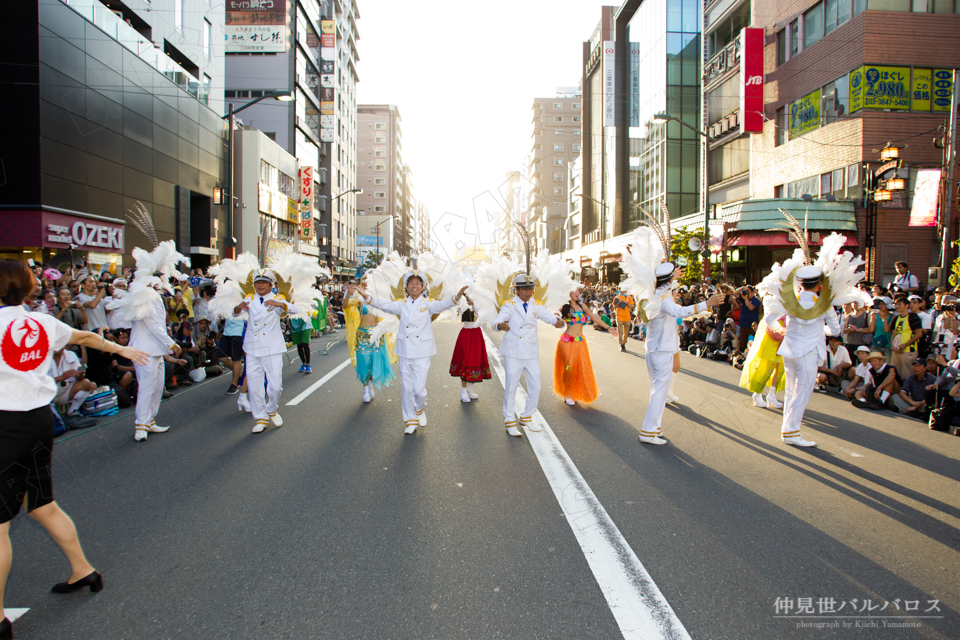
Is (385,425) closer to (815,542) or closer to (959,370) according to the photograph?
(815,542)

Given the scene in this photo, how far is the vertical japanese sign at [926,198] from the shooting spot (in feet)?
49.4

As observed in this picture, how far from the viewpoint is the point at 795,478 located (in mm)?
4809

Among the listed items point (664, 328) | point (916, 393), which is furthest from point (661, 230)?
point (664, 328)

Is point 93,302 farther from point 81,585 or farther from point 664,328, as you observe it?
point 664,328

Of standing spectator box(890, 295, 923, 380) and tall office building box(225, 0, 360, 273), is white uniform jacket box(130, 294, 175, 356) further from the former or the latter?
tall office building box(225, 0, 360, 273)

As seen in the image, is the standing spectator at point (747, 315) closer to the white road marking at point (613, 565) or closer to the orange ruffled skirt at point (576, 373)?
the orange ruffled skirt at point (576, 373)

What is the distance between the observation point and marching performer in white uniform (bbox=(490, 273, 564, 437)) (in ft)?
20.8

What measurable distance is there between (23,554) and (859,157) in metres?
24.6

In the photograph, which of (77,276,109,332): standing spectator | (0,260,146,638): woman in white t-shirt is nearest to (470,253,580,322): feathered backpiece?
(0,260,146,638): woman in white t-shirt

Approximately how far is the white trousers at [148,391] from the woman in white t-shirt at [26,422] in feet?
10.9

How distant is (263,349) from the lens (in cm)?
661

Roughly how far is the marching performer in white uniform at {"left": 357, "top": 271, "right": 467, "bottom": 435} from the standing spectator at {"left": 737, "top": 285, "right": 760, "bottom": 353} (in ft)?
26.1

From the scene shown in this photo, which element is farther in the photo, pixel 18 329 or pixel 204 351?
pixel 204 351

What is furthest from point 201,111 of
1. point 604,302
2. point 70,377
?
point 70,377
